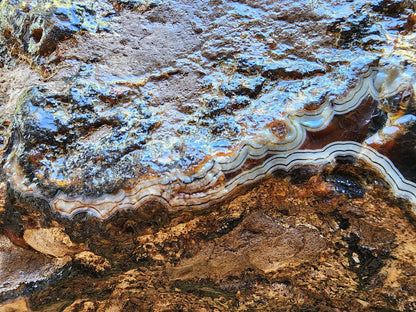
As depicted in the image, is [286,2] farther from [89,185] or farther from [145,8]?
[89,185]

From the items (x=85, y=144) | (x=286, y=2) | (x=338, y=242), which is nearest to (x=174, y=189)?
(x=85, y=144)

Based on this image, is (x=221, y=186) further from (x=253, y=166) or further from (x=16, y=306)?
(x=16, y=306)

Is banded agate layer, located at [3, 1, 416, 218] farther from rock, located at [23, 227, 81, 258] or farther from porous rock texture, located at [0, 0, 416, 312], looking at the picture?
rock, located at [23, 227, 81, 258]

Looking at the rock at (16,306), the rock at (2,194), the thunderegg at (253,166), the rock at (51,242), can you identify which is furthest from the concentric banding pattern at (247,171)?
the rock at (16,306)

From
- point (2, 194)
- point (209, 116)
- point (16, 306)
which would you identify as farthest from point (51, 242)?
point (209, 116)

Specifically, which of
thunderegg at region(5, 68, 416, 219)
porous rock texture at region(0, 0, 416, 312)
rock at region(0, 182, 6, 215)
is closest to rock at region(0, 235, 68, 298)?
porous rock texture at region(0, 0, 416, 312)

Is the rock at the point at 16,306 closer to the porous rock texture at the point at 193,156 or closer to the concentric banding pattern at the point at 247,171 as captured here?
the porous rock texture at the point at 193,156

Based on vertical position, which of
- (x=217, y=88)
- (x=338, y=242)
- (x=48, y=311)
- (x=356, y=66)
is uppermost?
(x=356, y=66)
